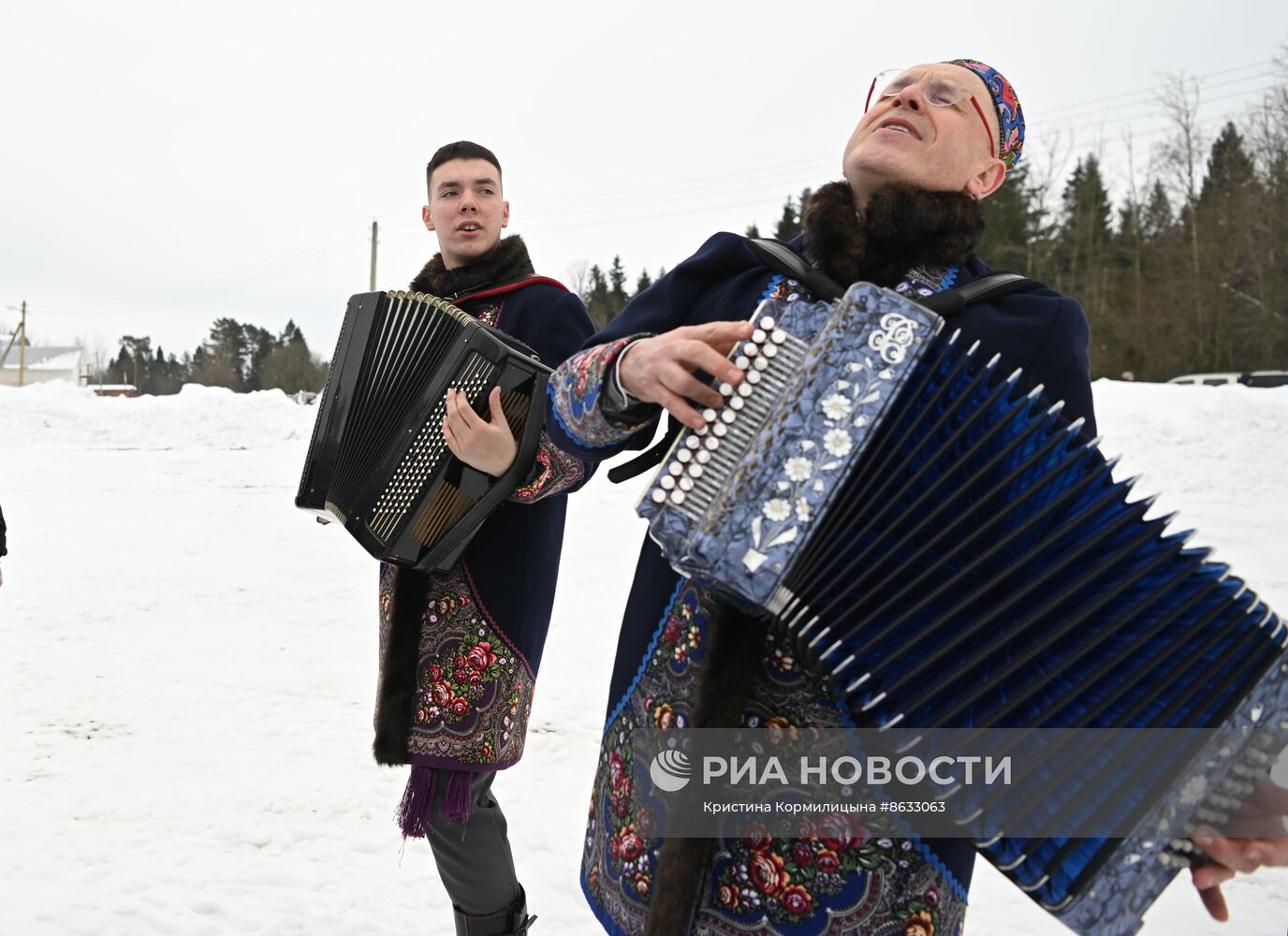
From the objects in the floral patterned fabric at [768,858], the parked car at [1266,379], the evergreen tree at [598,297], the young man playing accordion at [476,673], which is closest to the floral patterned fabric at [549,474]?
the young man playing accordion at [476,673]

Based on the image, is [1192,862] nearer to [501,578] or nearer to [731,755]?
[731,755]

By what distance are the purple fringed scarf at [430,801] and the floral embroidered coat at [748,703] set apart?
71 centimetres

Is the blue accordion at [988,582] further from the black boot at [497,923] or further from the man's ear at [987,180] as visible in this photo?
the black boot at [497,923]

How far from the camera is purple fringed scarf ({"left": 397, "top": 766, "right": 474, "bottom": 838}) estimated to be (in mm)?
2178

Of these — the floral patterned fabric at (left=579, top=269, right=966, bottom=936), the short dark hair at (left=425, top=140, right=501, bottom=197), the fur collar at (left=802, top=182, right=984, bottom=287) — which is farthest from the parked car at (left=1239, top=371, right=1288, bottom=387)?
the floral patterned fabric at (left=579, top=269, right=966, bottom=936)

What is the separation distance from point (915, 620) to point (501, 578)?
1.30 m

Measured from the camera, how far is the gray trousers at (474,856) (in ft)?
7.27

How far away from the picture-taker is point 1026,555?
1.12m

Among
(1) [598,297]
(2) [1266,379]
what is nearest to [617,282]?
(1) [598,297]

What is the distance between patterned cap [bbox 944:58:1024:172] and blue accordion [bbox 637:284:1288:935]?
0.63 metres

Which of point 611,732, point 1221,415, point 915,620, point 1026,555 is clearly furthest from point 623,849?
point 1221,415

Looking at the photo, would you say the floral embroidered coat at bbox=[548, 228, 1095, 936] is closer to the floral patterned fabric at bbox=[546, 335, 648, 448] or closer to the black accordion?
the floral patterned fabric at bbox=[546, 335, 648, 448]

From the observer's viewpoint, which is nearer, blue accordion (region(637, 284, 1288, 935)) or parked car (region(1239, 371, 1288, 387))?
blue accordion (region(637, 284, 1288, 935))

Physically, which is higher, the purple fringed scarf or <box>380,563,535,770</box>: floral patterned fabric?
<box>380,563,535,770</box>: floral patterned fabric
